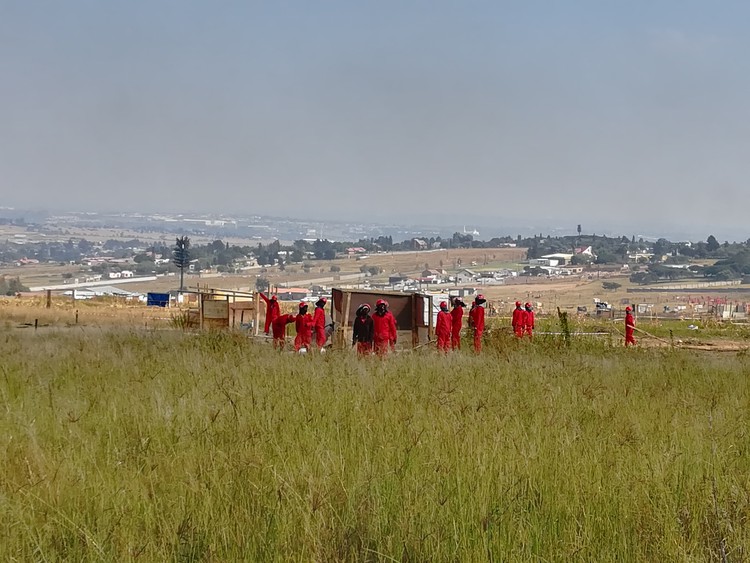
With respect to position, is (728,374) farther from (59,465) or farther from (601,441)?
(59,465)

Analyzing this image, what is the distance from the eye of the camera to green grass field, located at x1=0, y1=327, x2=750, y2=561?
4113 millimetres

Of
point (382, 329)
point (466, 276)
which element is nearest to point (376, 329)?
point (382, 329)

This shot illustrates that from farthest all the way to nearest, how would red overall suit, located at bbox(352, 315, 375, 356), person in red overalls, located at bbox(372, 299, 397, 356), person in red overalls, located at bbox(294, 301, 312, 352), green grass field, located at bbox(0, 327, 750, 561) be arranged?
person in red overalls, located at bbox(294, 301, 312, 352)
red overall suit, located at bbox(352, 315, 375, 356)
person in red overalls, located at bbox(372, 299, 397, 356)
green grass field, located at bbox(0, 327, 750, 561)

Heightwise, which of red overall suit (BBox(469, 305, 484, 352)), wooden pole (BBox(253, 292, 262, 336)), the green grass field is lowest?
wooden pole (BBox(253, 292, 262, 336))

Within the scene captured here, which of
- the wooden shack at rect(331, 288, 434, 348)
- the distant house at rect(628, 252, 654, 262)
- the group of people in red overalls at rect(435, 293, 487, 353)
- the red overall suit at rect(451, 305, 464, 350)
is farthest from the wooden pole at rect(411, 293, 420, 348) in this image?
the distant house at rect(628, 252, 654, 262)

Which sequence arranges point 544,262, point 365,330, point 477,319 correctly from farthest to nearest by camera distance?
1. point 544,262
2. point 477,319
3. point 365,330

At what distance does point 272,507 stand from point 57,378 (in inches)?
199

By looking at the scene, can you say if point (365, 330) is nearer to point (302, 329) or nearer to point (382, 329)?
point (382, 329)

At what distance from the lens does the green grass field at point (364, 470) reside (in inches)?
162

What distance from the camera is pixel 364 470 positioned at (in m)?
5.03

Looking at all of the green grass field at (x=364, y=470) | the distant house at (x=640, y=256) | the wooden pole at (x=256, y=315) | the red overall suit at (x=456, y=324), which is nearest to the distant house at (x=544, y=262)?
the distant house at (x=640, y=256)

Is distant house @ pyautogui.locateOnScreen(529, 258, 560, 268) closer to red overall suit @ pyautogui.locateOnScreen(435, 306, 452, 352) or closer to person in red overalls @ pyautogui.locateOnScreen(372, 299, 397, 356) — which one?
red overall suit @ pyautogui.locateOnScreen(435, 306, 452, 352)

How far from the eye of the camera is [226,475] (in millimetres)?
4977

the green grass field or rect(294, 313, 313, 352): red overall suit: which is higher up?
the green grass field
